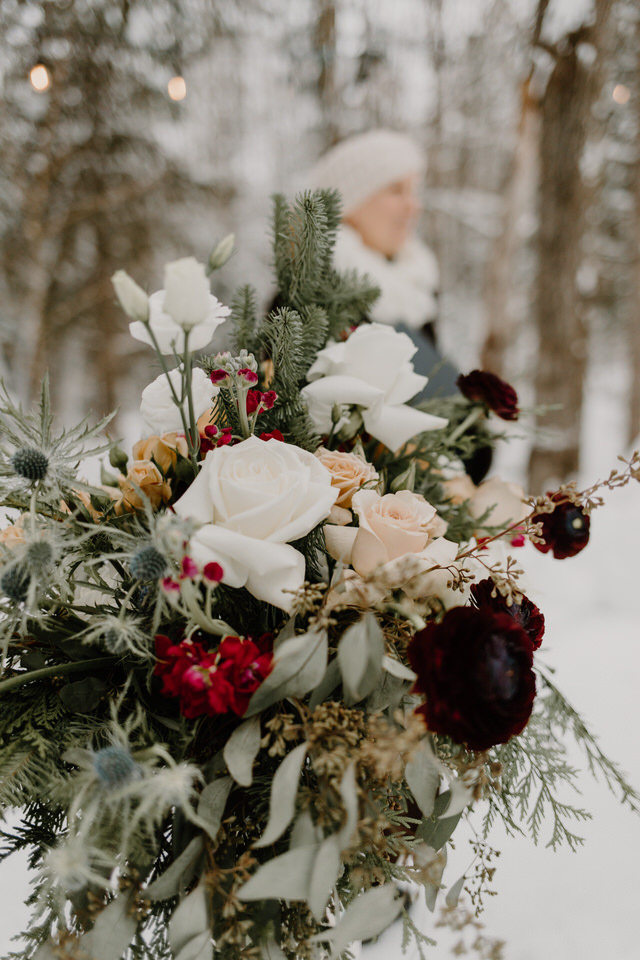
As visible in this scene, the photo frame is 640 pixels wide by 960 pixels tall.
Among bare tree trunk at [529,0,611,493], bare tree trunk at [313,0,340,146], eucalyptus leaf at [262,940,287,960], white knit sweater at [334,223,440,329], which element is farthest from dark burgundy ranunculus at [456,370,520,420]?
bare tree trunk at [313,0,340,146]

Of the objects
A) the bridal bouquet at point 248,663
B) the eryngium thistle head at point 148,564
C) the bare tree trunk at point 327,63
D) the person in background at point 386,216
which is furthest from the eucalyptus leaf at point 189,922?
the bare tree trunk at point 327,63

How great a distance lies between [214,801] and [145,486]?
27 cm

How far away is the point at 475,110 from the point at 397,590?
12.8 feet

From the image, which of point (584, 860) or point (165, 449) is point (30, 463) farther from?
point (584, 860)

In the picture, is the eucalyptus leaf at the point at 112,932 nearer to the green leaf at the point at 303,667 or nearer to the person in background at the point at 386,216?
the green leaf at the point at 303,667

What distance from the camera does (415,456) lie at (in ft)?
2.33

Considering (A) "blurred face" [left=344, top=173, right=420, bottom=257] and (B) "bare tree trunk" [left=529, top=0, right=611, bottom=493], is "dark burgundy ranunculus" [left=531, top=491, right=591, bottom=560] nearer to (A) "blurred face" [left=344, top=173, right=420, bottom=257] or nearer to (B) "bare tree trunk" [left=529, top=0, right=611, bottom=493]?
(A) "blurred face" [left=344, top=173, right=420, bottom=257]

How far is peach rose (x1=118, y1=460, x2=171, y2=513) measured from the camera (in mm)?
534

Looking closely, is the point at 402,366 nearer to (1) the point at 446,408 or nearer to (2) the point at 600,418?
(1) the point at 446,408

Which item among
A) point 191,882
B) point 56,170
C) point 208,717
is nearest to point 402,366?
point 208,717

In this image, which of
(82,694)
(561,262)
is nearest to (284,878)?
(82,694)

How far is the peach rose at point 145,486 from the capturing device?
534 millimetres

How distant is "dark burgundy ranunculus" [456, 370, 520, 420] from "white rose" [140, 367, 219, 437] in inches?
13.6

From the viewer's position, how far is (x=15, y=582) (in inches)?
16.4
